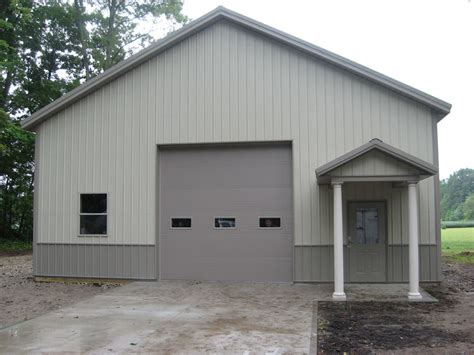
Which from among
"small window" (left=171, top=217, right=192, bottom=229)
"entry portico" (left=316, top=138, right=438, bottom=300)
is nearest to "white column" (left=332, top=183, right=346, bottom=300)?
"entry portico" (left=316, top=138, right=438, bottom=300)

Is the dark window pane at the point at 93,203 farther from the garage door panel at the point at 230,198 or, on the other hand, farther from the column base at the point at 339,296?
the column base at the point at 339,296

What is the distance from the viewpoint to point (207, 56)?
12836mm

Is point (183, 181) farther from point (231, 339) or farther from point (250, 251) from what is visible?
point (231, 339)

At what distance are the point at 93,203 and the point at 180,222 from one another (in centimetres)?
252

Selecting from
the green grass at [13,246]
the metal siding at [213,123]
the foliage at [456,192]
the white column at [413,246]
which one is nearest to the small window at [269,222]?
the metal siding at [213,123]

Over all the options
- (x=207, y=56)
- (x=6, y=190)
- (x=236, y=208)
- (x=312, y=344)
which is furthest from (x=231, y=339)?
(x=6, y=190)

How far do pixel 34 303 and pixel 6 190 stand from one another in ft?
67.1

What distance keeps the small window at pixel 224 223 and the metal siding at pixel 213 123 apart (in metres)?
1.69

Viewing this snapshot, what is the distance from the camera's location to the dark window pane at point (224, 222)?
41.7 feet

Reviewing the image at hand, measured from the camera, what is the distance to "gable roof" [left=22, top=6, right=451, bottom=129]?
37.7 ft

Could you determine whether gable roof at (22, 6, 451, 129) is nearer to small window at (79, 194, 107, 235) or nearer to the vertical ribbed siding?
the vertical ribbed siding

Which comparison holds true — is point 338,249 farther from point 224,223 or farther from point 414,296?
point 224,223

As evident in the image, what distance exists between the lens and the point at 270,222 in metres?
12.5

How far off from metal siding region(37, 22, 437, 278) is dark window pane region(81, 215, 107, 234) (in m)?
0.20
